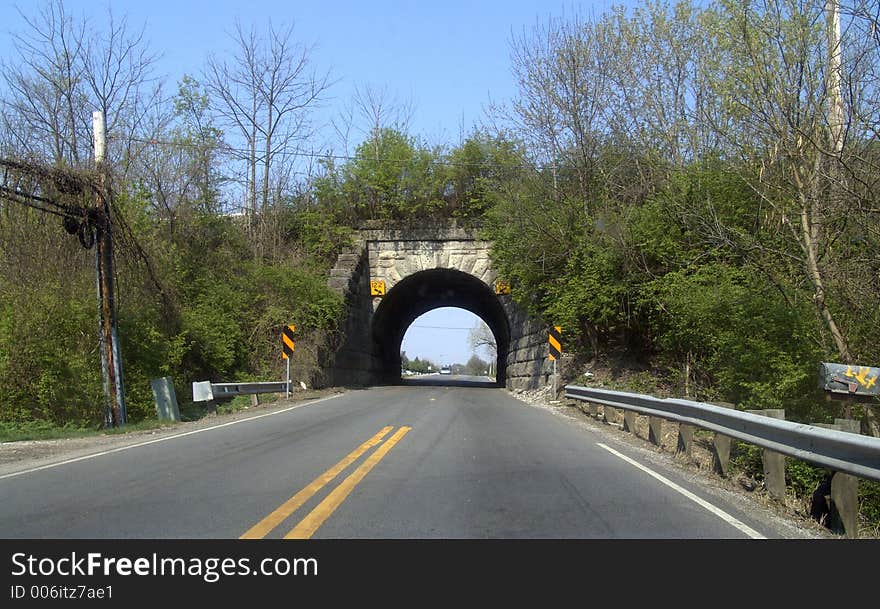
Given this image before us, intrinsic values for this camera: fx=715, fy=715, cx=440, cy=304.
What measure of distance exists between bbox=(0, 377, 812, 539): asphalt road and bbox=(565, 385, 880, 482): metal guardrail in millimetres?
777

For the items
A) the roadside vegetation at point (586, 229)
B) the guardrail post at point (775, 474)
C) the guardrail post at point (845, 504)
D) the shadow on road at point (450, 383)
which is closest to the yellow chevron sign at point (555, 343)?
the roadside vegetation at point (586, 229)

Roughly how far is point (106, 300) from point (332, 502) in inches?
466

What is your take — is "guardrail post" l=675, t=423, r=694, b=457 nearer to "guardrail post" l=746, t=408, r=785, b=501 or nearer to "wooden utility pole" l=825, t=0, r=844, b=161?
"guardrail post" l=746, t=408, r=785, b=501

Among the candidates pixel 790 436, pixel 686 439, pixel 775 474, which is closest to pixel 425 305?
pixel 686 439

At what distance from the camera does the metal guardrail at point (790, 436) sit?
224 inches

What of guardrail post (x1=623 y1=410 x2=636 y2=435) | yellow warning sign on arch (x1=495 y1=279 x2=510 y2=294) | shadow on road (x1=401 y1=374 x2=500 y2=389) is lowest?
shadow on road (x1=401 y1=374 x2=500 y2=389)

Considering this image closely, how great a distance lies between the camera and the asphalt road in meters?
5.79

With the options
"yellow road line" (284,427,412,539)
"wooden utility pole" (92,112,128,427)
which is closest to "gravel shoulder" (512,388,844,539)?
"yellow road line" (284,427,412,539)

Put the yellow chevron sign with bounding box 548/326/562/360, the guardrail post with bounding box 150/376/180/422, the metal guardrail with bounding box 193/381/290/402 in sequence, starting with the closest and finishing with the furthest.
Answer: the guardrail post with bounding box 150/376/180/422
the metal guardrail with bounding box 193/381/290/402
the yellow chevron sign with bounding box 548/326/562/360

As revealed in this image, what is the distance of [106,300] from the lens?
16.3m

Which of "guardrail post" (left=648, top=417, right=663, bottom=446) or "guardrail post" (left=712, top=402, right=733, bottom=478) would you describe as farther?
"guardrail post" (left=648, top=417, right=663, bottom=446)

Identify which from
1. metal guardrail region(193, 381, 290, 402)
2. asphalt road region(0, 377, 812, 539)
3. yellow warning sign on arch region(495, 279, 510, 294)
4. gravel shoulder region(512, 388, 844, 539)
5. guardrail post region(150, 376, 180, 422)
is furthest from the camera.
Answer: yellow warning sign on arch region(495, 279, 510, 294)

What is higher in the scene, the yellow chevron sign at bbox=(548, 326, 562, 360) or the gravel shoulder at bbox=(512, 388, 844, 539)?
the yellow chevron sign at bbox=(548, 326, 562, 360)
